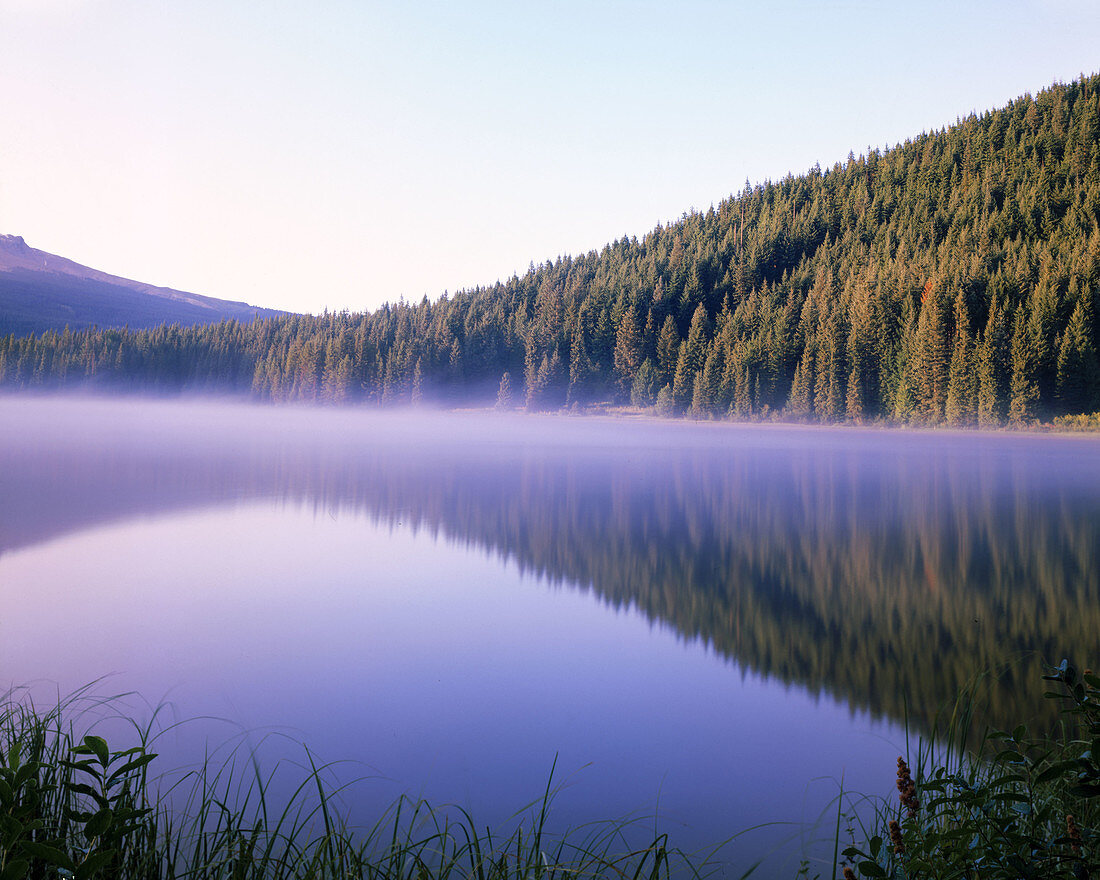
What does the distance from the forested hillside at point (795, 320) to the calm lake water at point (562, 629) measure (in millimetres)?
41531

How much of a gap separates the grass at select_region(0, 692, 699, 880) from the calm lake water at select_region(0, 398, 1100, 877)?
1.34 feet

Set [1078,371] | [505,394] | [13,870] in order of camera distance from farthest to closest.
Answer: [505,394], [1078,371], [13,870]

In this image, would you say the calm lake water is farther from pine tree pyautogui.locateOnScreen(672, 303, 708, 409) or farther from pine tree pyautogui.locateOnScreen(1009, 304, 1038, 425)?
pine tree pyautogui.locateOnScreen(672, 303, 708, 409)

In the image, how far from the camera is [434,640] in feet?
29.5

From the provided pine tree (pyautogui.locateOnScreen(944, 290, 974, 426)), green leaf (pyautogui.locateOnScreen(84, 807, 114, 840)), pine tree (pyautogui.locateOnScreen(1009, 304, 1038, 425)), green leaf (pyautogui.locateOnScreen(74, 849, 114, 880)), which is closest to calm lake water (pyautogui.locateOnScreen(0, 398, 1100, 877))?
green leaf (pyautogui.locateOnScreen(84, 807, 114, 840))

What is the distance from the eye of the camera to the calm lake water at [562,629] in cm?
574

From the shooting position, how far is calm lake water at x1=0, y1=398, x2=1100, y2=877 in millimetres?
5738

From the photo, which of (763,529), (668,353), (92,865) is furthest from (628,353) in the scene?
(92,865)

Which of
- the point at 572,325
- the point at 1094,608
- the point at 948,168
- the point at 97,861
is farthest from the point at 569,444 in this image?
the point at 948,168

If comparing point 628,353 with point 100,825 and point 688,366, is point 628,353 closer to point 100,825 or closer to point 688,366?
point 688,366

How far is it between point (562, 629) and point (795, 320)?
71761 mm

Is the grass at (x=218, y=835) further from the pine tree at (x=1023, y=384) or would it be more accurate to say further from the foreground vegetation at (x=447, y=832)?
the pine tree at (x=1023, y=384)

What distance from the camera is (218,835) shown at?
407 centimetres

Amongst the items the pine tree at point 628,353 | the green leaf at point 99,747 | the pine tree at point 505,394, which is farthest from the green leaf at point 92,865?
the pine tree at point 505,394
